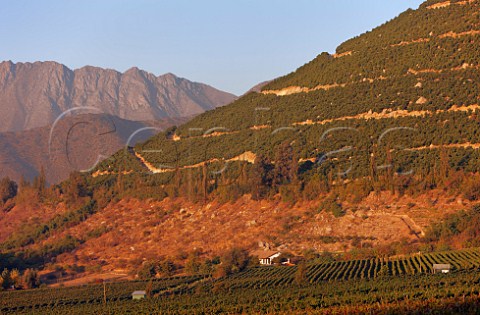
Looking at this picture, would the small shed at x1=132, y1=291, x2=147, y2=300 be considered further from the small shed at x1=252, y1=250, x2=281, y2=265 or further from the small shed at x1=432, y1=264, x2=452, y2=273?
the small shed at x1=432, y1=264, x2=452, y2=273

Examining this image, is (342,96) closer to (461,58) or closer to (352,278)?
(461,58)

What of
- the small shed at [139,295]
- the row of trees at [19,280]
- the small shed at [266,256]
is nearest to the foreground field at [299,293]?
the small shed at [139,295]

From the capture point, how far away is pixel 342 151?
7819cm

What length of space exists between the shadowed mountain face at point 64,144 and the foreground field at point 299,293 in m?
81.7

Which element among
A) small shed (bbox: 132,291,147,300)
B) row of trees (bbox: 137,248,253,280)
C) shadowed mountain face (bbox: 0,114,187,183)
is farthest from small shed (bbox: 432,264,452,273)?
shadowed mountain face (bbox: 0,114,187,183)

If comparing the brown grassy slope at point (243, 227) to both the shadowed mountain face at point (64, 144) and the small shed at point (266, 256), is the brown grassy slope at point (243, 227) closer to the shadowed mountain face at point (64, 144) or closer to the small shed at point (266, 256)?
the small shed at point (266, 256)

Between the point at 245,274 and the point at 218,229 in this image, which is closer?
the point at 245,274

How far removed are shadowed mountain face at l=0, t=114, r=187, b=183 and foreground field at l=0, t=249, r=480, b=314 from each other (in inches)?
3216

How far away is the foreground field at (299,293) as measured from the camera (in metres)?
37.5

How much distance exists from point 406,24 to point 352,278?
5424 cm

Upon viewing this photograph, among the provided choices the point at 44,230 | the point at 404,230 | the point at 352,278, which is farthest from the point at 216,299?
the point at 44,230

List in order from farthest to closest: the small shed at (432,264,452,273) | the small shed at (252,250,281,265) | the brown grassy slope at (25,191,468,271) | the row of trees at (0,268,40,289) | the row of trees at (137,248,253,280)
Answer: the row of trees at (0,268,40,289) < the brown grassy slope at (25,191,468,271) < the small shed at (252,250,281,265) < the row of trees at (137,248,253,280) < the small shed at (432,264,452,273)

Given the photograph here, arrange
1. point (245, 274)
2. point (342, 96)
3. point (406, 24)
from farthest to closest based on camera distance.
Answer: point (406, 24) → point (342, 96) → point (245, 274)

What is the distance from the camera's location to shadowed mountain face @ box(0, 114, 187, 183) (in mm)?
149375
